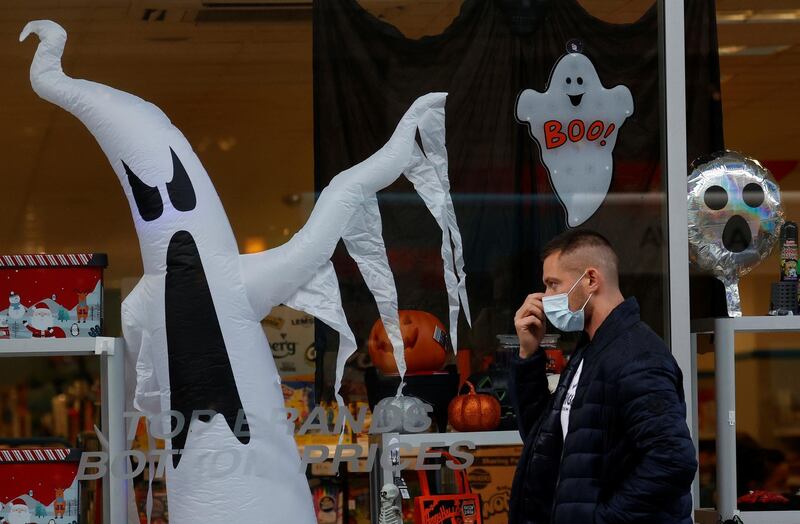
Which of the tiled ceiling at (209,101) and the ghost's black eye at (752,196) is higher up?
the tiled ceiling at (209,101)

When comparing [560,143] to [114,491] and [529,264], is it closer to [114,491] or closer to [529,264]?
[529,264]

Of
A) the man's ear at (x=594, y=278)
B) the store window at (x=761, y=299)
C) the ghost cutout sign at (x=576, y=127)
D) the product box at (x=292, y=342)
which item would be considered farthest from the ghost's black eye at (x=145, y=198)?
the store window at (x=761, y=299)

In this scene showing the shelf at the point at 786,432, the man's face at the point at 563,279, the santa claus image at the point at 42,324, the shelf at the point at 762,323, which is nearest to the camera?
the man's face at the point at 563,279

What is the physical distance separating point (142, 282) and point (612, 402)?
2.03m

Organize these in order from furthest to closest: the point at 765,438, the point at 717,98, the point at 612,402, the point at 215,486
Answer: the point at 765,438 → the point at 717,98 → the point at 215,486 → the point at 612,402

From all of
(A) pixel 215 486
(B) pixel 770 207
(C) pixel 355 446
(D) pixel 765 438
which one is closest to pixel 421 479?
(C) pixel 355 446

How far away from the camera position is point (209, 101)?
17.7 ft

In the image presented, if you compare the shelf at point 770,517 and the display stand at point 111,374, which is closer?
the display stand at point 111,374

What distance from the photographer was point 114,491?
437 centimetres

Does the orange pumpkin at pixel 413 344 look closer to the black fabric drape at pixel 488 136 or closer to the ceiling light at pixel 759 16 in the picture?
the black fabric drape at pixel 488 136

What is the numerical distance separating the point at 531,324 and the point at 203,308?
1385 mm

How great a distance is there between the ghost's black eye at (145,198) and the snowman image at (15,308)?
587 millimetres

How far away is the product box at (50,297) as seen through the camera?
443cm

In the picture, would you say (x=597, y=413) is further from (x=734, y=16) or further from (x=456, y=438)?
(x=734, y=16)
